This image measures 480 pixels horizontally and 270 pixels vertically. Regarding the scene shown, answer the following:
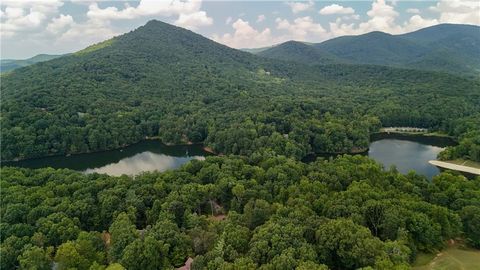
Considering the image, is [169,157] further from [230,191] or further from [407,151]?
[407,151]

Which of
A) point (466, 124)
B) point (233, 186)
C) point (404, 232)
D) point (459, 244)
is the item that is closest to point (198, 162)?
point (233, 186)

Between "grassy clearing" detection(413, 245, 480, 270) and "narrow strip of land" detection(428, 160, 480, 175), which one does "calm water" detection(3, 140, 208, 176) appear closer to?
"narrow strip of land" detection(428, 160, 480, 175)

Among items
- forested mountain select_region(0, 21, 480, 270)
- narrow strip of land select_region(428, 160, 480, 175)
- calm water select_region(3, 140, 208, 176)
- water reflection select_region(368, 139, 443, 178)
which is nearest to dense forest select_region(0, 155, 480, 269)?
forested mountain select_region(0, 21, 480, 270)

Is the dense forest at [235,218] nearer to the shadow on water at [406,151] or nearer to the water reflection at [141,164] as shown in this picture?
the water reflection at [141,164]

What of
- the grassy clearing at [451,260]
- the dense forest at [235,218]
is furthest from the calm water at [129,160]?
the grassy clearing at [451,260]

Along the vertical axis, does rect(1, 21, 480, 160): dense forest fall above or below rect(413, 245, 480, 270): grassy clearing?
above

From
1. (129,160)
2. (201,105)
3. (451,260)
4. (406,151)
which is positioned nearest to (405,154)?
(406,151)
